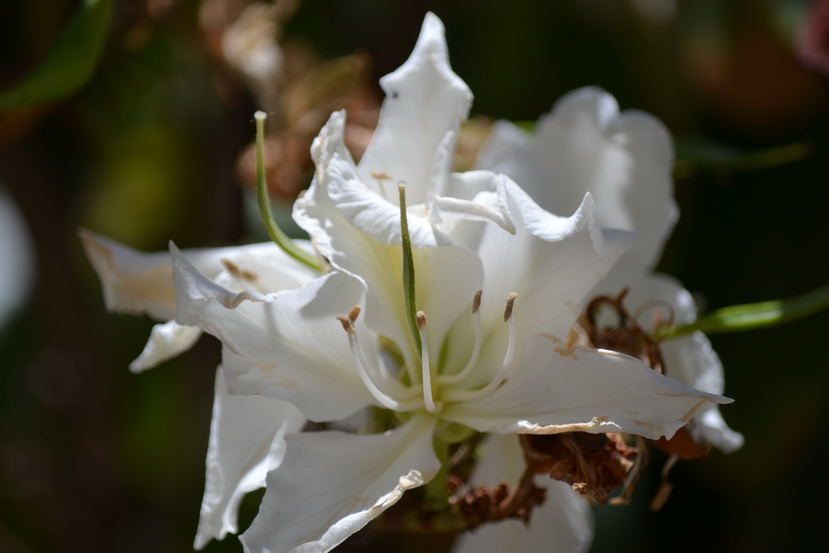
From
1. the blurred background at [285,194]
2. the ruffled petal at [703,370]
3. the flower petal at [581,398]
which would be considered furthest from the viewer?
the blurred background at [285,194]

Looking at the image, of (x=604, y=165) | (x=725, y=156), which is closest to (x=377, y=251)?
Answer: (x=604, y=165)

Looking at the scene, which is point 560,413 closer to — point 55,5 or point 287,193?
point 287,193

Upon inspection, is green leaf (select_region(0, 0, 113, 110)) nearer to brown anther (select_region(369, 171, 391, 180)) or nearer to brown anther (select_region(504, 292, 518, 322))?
brown anther (select_region(369, 171, 391, 180))

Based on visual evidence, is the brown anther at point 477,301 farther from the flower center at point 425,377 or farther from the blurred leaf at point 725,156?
the blurred leaf at point 725,156

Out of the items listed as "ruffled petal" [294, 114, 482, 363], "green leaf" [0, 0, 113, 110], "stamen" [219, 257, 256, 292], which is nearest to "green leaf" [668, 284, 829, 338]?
"ruffled petal" [294, 114, 482, 363]

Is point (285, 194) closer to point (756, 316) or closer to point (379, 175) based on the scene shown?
point (379, 175)

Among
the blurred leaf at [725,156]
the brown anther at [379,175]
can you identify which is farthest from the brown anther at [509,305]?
the blurred leaf at [725,156]
